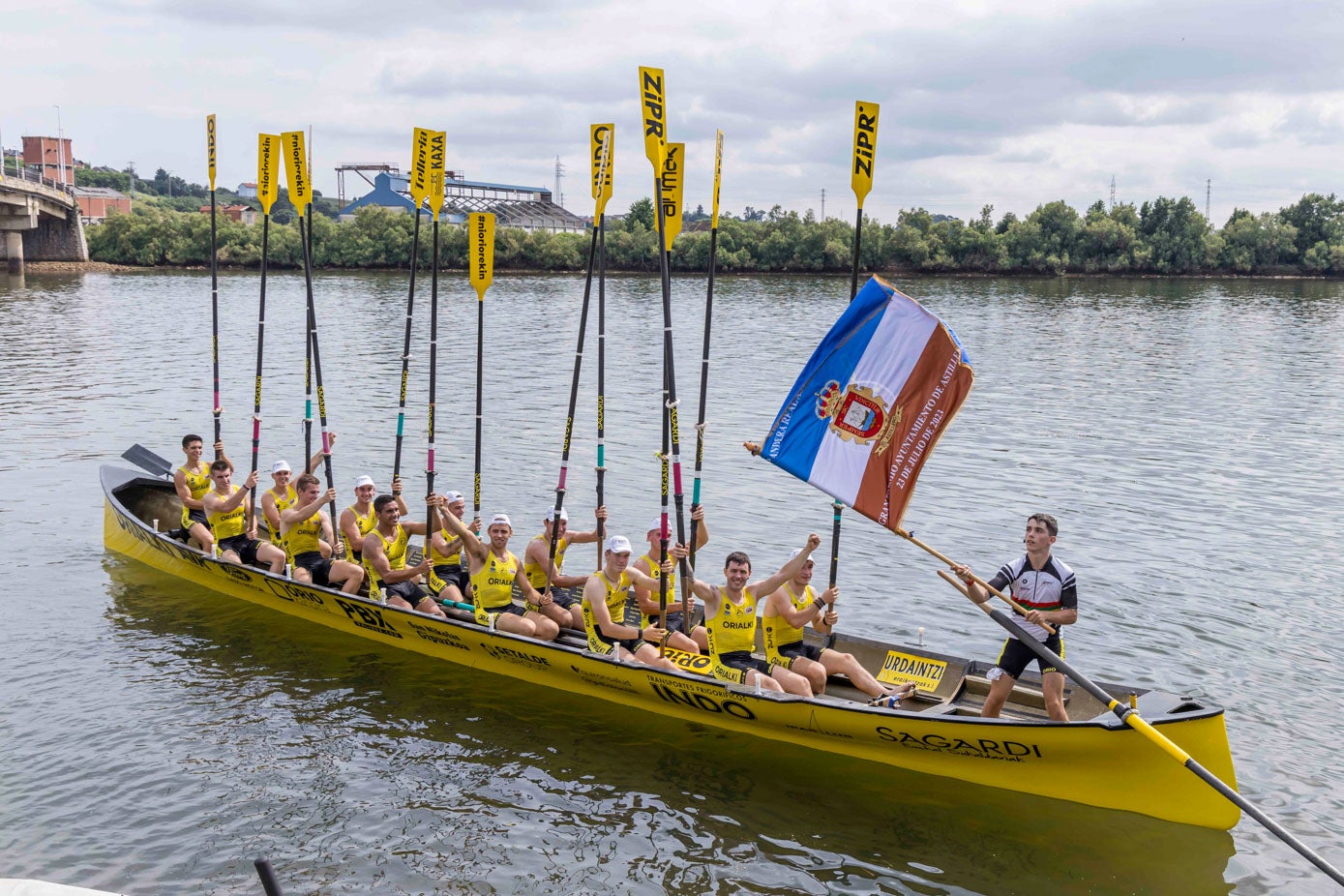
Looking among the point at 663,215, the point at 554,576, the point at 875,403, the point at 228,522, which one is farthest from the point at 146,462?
the point at 875,403

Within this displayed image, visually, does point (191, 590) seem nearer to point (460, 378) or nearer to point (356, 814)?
point (356, 814)

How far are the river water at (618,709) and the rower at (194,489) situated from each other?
0.95 meters

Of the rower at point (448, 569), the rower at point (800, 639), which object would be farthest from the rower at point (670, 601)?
the rower at point (448, 569)

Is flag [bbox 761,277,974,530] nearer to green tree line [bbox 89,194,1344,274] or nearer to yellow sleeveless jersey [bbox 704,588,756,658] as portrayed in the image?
yellow sleeveless jersey [bbox 704,588,756,658]

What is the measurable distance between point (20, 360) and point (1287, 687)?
3690 centimetres

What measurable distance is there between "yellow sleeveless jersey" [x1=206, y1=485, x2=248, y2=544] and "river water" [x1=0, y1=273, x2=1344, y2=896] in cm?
115

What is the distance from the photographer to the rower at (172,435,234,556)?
15648 millimetres

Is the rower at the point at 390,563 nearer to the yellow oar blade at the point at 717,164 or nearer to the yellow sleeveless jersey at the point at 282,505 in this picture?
the yellow sleeveless jersey at the point at 282,505

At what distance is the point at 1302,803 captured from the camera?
10.5m

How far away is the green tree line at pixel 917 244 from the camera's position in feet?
282

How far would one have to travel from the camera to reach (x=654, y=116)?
11.4 meters

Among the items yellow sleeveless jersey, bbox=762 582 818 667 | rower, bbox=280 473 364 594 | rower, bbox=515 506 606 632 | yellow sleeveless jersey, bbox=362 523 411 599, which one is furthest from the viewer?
rower, bbox=280 473 364 594

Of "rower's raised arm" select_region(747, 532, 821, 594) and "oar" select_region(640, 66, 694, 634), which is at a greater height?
"oar" select_region(640, 66, 694, 634)

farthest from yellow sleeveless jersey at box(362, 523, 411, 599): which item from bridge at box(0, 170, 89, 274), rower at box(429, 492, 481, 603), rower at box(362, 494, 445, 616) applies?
bridge at box(0, 170, 89, 274)
